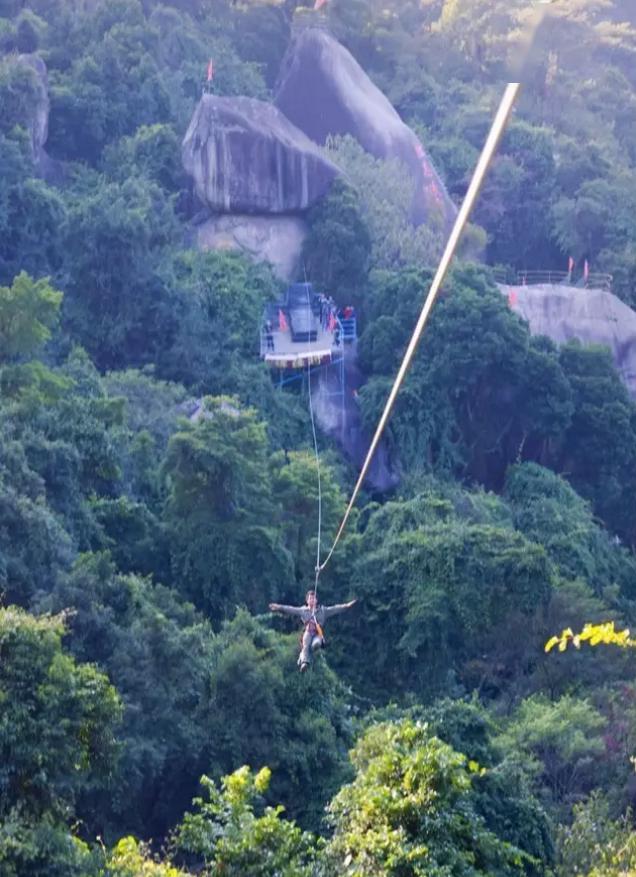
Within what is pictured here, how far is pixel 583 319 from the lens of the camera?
3431 cm

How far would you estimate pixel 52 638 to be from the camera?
479 inches

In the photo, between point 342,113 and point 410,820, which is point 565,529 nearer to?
point 342,113

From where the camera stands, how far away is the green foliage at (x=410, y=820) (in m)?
10.5

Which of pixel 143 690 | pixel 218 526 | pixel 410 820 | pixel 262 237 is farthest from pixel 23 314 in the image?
pixel 262 237

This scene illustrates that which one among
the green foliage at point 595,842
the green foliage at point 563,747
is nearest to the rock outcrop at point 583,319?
the green foliage at point 563,747

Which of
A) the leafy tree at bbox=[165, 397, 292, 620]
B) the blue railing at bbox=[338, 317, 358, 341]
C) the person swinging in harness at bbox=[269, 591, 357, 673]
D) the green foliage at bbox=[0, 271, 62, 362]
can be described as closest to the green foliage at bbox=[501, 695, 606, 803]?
the person swinging in harness at bbox=[269, 591, 357, 673]

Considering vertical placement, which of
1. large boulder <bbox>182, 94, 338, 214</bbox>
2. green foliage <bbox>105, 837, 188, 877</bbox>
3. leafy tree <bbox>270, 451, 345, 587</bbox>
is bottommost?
leafy tree <bbox>270, 451, 345, 587</bbox>

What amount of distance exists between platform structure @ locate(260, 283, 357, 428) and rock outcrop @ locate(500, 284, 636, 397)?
4.70 metres

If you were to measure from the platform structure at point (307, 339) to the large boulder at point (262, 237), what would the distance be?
1.24 meters

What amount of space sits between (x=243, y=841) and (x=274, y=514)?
11.2 m

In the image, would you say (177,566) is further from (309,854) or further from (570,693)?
(309,854)

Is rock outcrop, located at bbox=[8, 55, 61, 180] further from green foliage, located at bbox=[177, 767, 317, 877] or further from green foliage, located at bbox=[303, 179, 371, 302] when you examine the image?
green foliage, located at bbox=[177, 767, 317, 877]

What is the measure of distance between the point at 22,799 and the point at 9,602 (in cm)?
508

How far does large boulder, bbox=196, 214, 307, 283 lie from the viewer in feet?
109
